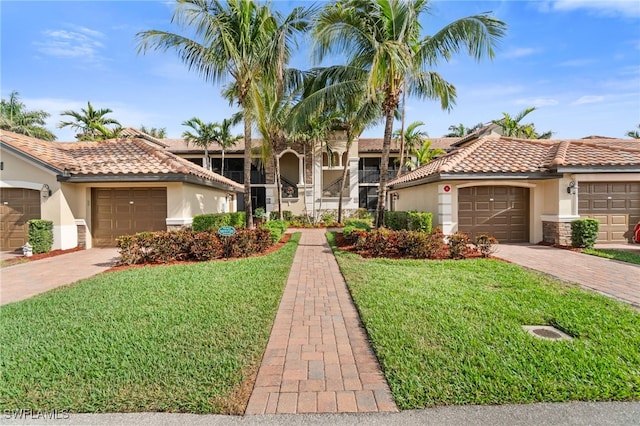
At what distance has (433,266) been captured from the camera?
8.52 meters

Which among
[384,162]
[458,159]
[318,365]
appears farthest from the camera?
[458,159]

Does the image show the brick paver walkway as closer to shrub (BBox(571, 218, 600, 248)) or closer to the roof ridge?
the roof ridge

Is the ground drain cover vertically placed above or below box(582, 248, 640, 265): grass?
below

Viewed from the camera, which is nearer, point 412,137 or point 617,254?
point 617,254

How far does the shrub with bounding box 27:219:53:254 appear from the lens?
1131 centimetres

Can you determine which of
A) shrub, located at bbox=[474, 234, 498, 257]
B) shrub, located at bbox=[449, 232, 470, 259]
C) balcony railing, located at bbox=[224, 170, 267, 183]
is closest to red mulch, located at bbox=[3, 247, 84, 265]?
shrub, located at bbox=[449, 232, 470, 259]

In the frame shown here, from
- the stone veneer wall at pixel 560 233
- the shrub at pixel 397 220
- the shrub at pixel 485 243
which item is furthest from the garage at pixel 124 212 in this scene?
the stone veneer wall at pixel 560 233

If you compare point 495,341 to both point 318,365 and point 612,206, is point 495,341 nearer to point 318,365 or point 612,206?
point 318,365

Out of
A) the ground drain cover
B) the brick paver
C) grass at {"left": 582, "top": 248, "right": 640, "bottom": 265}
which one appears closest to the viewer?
the ground drain cover

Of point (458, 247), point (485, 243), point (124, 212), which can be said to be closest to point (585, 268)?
point (485, 243)

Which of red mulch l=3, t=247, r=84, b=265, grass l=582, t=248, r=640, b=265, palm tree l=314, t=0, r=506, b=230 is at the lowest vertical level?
red mulch l=3, t=247, r=84, b=265

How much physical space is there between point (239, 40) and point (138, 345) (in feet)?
34.8

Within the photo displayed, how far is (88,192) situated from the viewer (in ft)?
42.9

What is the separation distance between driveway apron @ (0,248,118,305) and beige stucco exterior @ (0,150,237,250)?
1.35 meters
